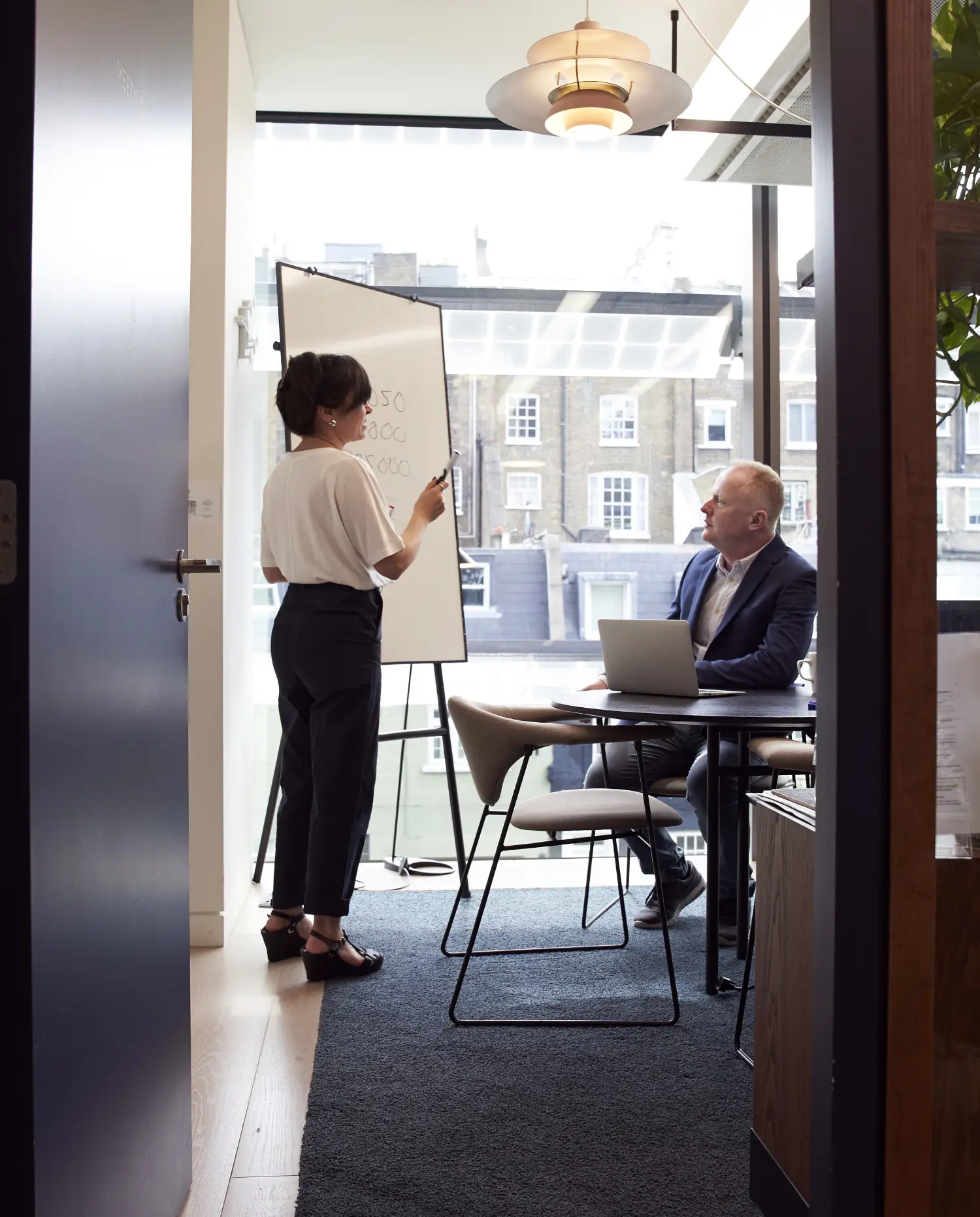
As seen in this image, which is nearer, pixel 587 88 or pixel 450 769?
pixel 587 88

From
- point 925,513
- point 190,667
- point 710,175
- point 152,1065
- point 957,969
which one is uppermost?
point 710,175

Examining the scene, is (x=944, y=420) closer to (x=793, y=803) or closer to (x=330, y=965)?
(x=793, y=803)

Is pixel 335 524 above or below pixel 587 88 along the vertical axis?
below

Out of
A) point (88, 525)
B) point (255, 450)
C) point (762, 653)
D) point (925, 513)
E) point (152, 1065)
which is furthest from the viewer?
point (255, 450)

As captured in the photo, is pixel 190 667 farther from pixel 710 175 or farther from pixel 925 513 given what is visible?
pixel 925 513

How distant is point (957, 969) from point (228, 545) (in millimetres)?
2601

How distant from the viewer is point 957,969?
1.13m

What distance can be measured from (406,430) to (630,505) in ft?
3.19

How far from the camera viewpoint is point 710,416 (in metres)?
4.15

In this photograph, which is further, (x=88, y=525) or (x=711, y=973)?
(x=711, y=973)

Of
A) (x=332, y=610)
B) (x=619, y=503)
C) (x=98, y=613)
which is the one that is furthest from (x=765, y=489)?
(x=98, y=613)

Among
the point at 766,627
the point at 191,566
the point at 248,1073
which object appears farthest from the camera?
the point at 766,627

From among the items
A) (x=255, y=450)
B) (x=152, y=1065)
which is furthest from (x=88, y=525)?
(x=255, y=450)

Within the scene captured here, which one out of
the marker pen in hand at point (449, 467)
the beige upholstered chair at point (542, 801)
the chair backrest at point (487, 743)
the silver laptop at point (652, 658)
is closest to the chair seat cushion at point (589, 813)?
the beige upholstered chair at point (542, 801)
